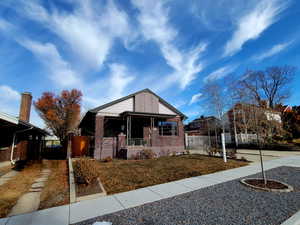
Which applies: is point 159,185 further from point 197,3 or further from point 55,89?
point 55,89

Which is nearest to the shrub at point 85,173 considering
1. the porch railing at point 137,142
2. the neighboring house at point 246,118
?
the porch railing at point 137,142

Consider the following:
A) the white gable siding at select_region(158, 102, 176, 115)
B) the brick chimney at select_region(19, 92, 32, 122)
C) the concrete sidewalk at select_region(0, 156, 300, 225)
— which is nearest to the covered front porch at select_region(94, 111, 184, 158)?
the white gable siding at select_region(158, 102, 176, 115)

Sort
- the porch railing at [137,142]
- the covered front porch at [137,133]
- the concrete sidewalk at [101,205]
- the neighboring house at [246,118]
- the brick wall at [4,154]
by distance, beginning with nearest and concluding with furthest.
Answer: the concrete sidewalk at [101,205]
the brick wall at [4,154]
the covered front porch at [137,133]
the porch railing at [137,142]
the neighboring house at [246,118]

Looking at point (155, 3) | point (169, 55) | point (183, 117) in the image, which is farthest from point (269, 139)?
point (155, 3)

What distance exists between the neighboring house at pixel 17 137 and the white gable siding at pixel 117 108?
16.4 ft

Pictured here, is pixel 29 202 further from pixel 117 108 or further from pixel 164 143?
pixel 164 143

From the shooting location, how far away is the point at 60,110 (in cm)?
2886

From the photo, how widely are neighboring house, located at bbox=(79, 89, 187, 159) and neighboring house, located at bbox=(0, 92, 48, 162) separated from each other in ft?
15.7

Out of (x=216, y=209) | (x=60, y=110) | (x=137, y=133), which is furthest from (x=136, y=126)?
(x=60, y=110)

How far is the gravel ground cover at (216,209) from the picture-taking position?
2930 mm

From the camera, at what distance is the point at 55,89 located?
29844 mm

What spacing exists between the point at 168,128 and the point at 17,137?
12.5 m

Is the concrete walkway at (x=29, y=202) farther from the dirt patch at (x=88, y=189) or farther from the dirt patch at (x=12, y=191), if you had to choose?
the dirt patch at (x=88, y=189)

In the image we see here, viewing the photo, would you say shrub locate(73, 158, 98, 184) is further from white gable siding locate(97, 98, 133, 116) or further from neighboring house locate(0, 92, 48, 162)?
white gable siding locate(97, 98, 133, 116)
